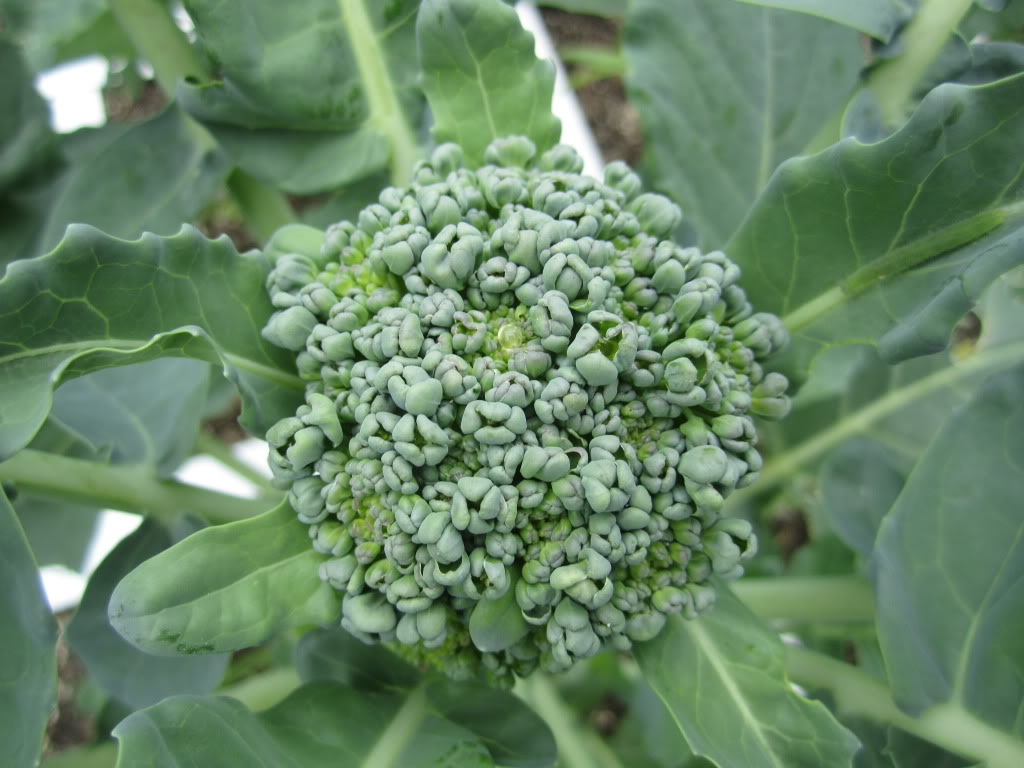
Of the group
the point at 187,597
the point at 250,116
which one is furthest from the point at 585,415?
the point at 250,116

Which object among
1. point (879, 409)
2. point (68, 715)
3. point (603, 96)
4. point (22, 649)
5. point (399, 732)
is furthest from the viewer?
point (603, 96)

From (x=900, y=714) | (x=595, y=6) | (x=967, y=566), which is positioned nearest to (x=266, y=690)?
(x=900, y=714)

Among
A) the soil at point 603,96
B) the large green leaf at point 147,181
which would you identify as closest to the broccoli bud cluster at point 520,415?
the large green leaf at point 147,181

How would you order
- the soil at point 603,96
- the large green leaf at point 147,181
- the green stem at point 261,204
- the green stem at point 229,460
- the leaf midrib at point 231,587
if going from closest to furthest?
the leaf midrib at point 231,587 < the large green leaf at point 147,181 < the green stem at point 261,204 < the green stem at point 229,460 < the soil at point 603,96

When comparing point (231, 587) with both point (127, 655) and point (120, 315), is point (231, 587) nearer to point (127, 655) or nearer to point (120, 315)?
point (120, 315)

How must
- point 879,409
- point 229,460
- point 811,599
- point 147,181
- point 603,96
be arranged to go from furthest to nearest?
point 603,96 → point 229,460 → point 879,409 → point 147,181 → point 811,599

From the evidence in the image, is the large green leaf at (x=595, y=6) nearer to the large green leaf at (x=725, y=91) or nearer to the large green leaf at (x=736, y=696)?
the large green leaf at (x=725, y=91)

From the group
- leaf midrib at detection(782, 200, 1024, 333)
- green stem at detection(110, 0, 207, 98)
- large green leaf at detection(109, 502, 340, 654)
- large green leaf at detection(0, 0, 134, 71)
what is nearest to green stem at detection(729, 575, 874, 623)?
leaf midrib at detection(782, 200, 1024, 333)
